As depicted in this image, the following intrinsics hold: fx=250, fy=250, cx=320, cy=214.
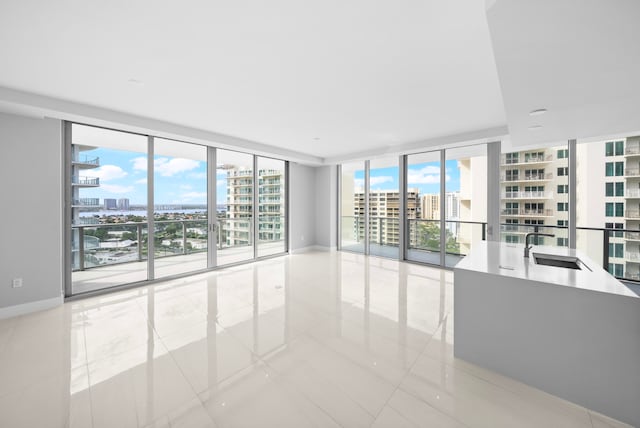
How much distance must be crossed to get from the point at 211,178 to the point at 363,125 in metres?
3.11

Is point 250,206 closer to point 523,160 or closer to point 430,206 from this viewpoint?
point 430,206

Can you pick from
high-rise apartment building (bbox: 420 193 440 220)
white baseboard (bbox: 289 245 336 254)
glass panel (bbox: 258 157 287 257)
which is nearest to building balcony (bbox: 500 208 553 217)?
high-rise apartment building (bbox: 420 193 440 220)

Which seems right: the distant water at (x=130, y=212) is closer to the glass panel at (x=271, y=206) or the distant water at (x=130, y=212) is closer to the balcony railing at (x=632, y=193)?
the glass panel at (x=271, y=206)

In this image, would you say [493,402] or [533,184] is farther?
[533,184]

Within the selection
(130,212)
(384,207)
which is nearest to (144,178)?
(130,212)

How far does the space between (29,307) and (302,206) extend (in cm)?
519

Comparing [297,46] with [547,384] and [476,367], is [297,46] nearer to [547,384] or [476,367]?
→ [476,367]

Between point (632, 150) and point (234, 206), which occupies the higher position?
point (632, 150)

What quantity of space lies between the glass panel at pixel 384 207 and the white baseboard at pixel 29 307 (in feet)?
18.9

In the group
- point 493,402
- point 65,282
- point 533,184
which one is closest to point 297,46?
point 493,402

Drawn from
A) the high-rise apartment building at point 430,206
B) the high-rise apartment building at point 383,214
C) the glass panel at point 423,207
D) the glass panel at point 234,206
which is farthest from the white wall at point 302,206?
the high-rise apartment building at point 430,206

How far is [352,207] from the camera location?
702 cm

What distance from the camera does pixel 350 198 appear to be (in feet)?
23.2

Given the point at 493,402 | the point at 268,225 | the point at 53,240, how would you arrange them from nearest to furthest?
the point at 493,402 → the point at 53,240 → the point at 268,225
